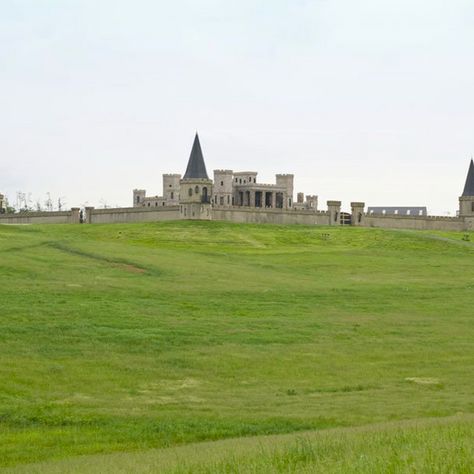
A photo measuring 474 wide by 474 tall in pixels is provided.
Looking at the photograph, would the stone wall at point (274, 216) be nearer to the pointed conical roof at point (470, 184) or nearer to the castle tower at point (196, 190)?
the castle tower at point (196, 190)

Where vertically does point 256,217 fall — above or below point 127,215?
above

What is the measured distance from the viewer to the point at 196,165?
12394cm

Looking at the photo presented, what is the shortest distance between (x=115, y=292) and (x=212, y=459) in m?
29.1

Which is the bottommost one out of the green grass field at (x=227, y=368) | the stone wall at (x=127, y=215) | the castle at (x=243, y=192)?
the green grass field at (x=227, y=368)

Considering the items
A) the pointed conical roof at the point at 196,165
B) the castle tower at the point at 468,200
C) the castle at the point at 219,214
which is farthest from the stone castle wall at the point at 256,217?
the pointed conical roof at the point at 196,165

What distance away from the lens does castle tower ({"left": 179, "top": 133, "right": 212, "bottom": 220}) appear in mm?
119713

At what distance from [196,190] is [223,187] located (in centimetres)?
3759

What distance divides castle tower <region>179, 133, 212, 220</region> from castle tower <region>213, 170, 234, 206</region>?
33.4m

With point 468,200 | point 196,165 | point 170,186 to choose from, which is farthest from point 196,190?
point 170,186

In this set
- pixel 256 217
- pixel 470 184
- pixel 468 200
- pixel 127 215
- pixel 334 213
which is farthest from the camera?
pixel 470 184

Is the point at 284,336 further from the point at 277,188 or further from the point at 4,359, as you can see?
the point at 277,188

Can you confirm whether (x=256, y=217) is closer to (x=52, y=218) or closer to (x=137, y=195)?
(x=52, y=218)

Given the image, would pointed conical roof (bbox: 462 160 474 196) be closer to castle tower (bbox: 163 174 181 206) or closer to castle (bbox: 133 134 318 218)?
castle (bbox: 133 134 318 218)

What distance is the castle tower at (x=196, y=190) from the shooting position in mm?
119713
